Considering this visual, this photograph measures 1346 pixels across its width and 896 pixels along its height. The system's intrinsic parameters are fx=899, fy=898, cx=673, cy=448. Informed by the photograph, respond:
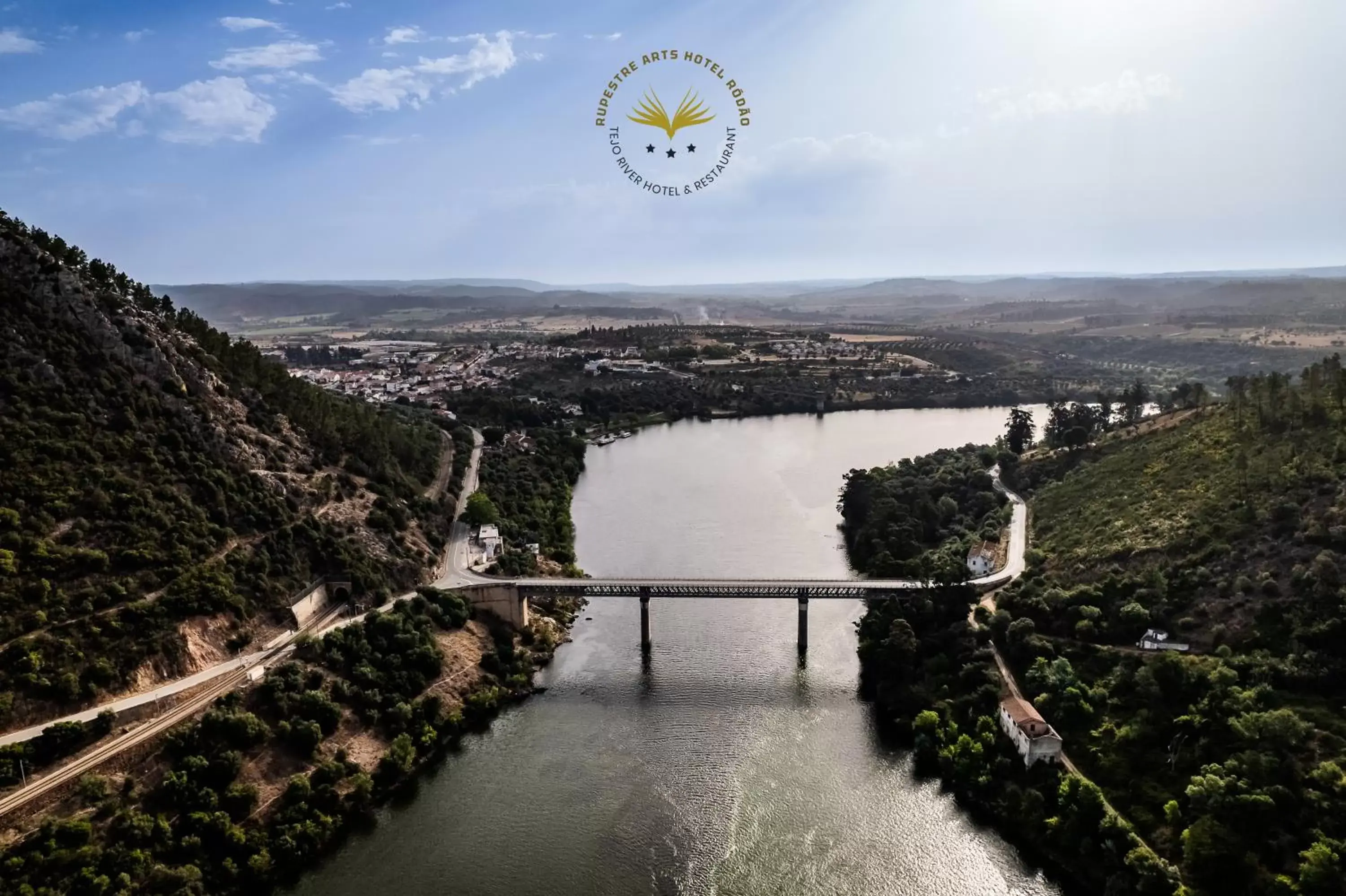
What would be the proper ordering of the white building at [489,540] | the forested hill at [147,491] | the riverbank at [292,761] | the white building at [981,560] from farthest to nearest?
the white building at [489,540]
the white building at [981,560]
the forested hill at [147,491]
the riverbank at [292,761]

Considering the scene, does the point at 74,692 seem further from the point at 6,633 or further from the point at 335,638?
the point at 335,638

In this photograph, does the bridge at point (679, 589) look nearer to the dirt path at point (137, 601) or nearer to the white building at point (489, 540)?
the white building at point (489, 540)

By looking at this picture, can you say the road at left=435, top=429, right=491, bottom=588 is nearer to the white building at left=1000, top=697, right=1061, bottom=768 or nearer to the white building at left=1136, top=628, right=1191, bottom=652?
the white building at left=1000, top=697, right=1061, bottom=768

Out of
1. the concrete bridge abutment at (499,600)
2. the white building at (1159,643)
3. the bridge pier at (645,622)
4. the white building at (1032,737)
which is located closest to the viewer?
the white building at (1032,737)

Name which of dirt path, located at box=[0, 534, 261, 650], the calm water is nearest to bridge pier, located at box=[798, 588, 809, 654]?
the calm water

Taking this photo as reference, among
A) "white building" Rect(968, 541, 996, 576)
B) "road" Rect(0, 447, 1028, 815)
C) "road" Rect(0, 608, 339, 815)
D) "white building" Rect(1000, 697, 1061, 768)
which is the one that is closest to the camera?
"road" Rect(0, 608, 339, 815)

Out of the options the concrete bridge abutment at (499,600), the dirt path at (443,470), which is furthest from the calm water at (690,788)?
the dirt path at (443,470)
